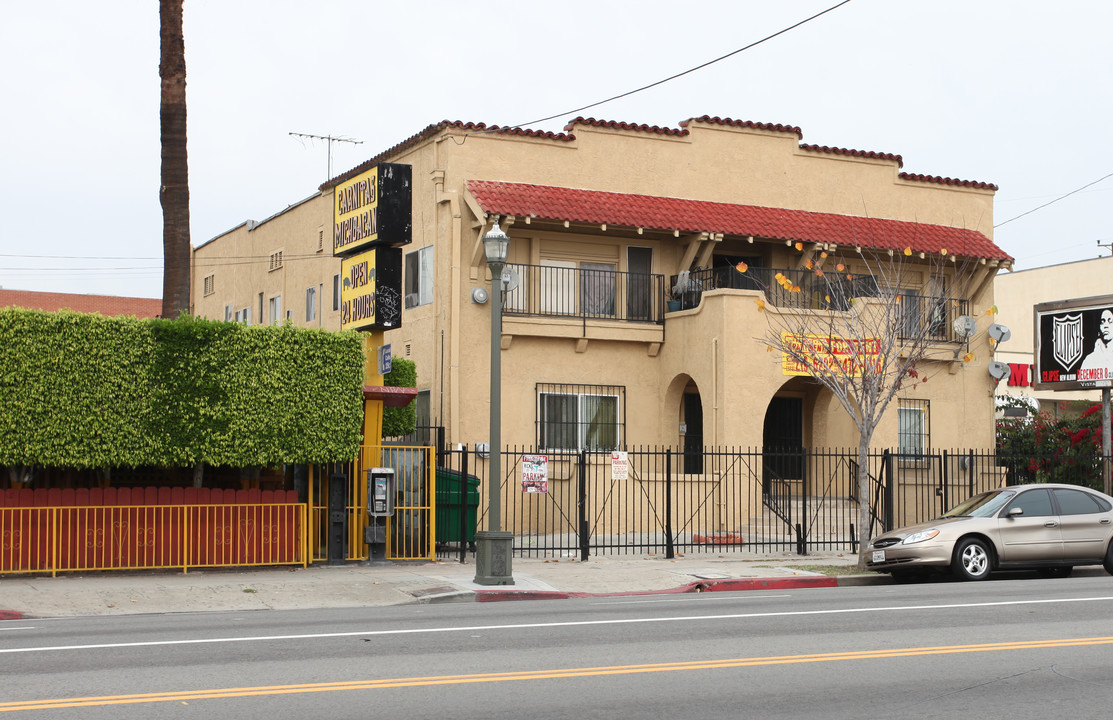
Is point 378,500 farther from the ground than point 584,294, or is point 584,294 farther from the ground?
point 584,294

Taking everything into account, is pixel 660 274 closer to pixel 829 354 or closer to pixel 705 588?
pixel 829 354

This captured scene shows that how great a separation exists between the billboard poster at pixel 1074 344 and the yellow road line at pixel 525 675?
617 inches

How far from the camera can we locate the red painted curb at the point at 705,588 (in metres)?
16.1

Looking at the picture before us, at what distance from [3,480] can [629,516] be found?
12.0 metres

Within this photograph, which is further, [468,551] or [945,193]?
[945,193]

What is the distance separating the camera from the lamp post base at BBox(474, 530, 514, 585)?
16.6 metres

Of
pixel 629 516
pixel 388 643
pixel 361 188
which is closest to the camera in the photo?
pixel 388 643

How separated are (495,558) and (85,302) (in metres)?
51.4

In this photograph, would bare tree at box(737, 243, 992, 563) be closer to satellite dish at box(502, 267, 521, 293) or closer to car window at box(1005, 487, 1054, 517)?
car window at box(1005, 487, 1054, 517)

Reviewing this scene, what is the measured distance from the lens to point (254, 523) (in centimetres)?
1839

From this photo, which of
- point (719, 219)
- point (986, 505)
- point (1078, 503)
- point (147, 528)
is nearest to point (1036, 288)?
point (719, 219)

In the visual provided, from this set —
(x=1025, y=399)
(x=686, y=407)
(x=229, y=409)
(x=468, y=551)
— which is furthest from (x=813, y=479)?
(x=229, y=409)

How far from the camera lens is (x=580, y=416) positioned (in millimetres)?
26266

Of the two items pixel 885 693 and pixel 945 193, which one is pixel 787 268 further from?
pixel 885 693
